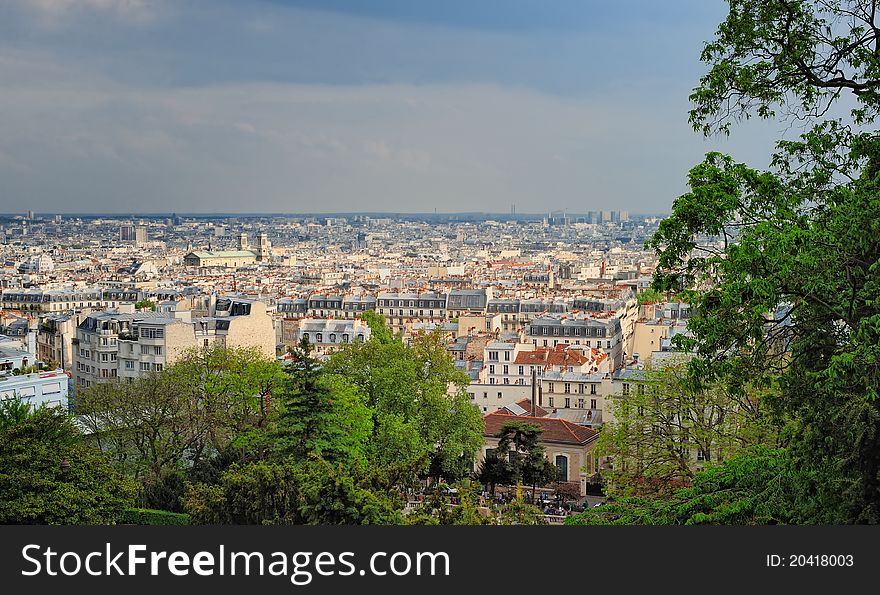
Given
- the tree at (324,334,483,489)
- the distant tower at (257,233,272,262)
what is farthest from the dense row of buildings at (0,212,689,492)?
the distant tower at (257,233,272,262)

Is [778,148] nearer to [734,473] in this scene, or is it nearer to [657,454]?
[734,473]

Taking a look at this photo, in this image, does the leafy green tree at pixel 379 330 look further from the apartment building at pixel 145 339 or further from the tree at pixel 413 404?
the tree at pixel 413 404

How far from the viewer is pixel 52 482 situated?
14.6 meters

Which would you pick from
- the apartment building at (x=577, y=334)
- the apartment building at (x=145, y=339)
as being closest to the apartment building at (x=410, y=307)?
the apartment building at (x=577, y=334)

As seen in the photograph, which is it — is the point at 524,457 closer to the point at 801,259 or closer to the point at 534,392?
the point at 534,392

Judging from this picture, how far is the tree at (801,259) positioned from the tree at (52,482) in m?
9.72

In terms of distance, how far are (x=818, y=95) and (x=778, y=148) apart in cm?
58

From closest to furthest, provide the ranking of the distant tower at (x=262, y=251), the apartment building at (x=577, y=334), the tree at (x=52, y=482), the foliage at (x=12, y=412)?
the tree at (x=52, y=482), the foliage at (x=12, y=412), the apartment building at (x=577, y=334), the distant tower at (x=262, y=251)

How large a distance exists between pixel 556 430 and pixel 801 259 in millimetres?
20549

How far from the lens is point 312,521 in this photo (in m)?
12.4

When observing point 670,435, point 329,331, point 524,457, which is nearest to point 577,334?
point 329,331

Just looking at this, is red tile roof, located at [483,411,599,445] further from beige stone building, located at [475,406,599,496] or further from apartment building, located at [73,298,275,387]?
Answer: apartment building, located at [73,298,275,387]

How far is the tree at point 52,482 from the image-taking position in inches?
564

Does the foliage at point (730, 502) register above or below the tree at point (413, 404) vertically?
above
